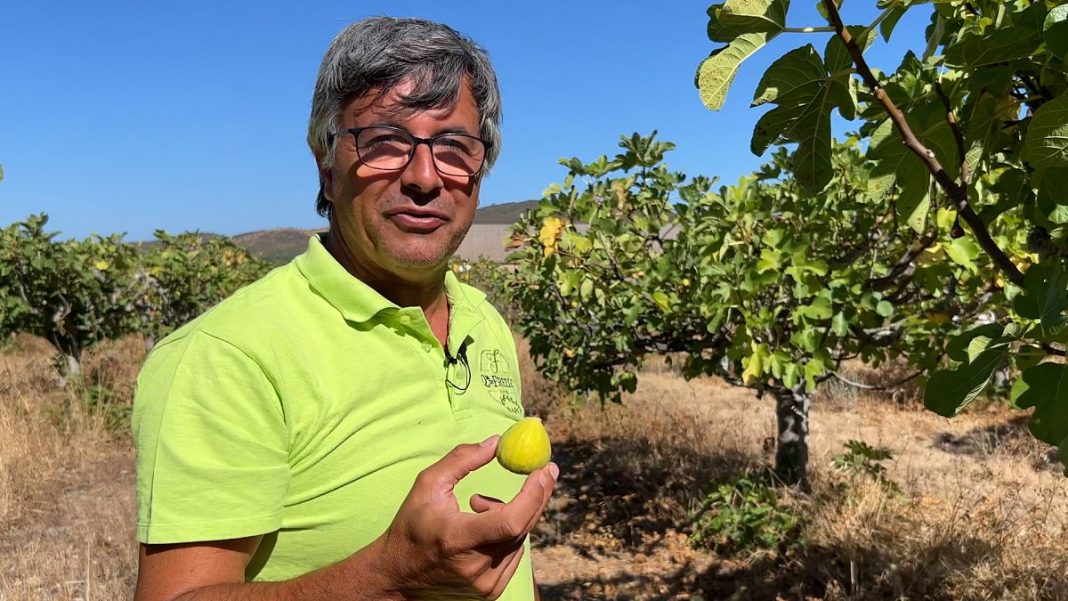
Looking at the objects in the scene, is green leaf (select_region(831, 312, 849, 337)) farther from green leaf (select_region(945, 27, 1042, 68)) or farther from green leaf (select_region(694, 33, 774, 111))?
green leaf (select_region(694, 33, 774, 111))

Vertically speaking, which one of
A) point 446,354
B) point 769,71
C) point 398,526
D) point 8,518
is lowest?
point 8,518

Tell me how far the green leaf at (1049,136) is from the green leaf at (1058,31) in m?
0.05

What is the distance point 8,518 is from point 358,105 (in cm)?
512

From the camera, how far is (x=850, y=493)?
4254 mm

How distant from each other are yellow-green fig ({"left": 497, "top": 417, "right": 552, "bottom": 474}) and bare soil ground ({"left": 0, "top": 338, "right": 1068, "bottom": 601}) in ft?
9.67

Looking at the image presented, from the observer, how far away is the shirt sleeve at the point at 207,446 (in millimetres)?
965

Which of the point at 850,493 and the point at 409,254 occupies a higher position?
the point at 409,254

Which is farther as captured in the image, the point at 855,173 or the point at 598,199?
the point at 598,199

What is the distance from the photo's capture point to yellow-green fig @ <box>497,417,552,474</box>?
1164 mm

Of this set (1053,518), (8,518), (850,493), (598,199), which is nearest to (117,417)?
(8,518)

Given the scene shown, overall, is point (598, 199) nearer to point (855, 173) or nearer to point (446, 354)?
point (855, 173)

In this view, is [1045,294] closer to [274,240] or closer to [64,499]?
→ [64,499]

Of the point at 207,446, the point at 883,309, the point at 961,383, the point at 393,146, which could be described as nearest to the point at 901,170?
the point at 961,383

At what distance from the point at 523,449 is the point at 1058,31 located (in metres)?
0.90
